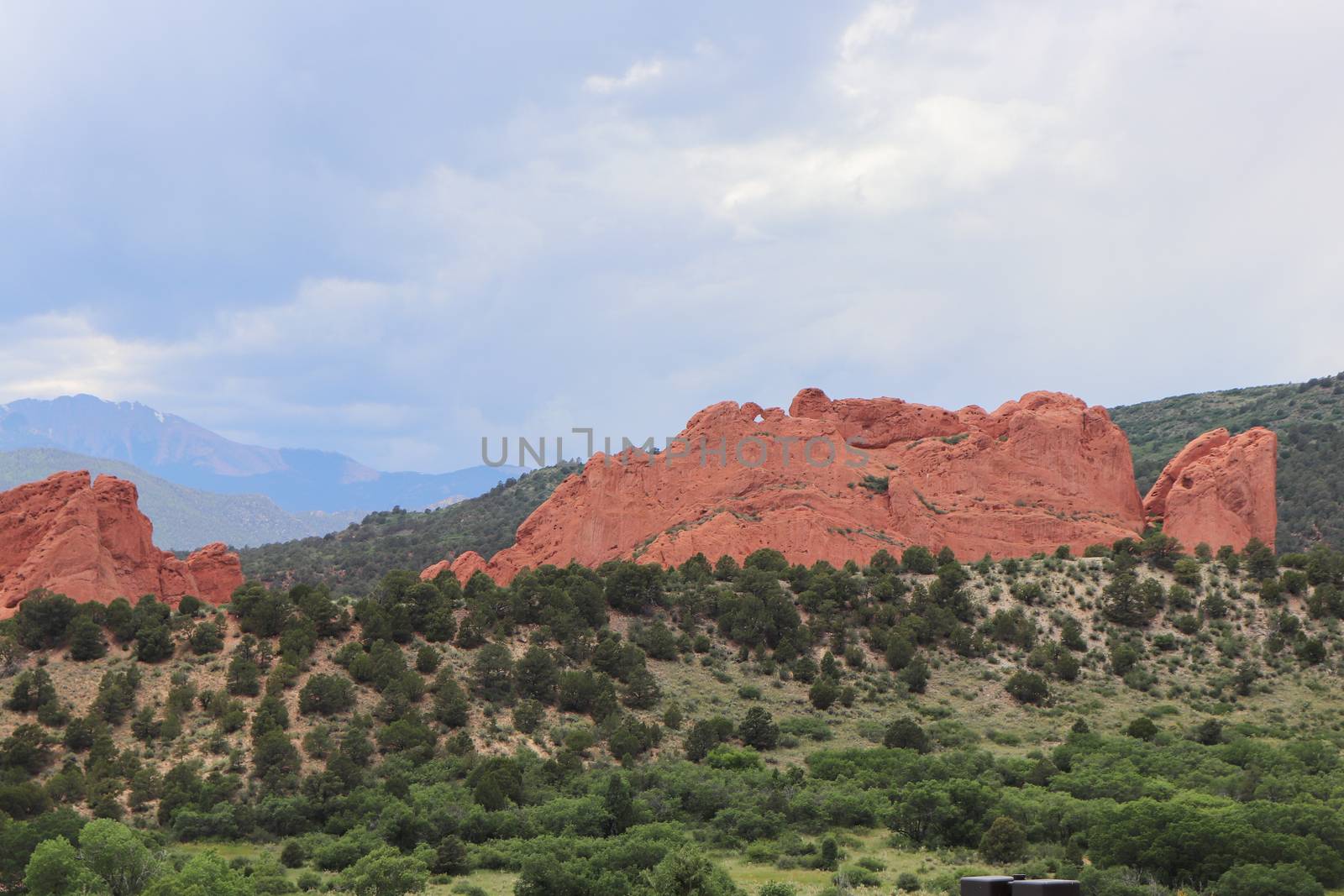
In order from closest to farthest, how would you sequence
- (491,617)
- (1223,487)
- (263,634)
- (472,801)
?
(472,801)
(263,634)
(491,617)
(1223,487)

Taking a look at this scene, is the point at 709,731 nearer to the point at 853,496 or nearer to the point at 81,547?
the point at 853,496

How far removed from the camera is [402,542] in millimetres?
114062

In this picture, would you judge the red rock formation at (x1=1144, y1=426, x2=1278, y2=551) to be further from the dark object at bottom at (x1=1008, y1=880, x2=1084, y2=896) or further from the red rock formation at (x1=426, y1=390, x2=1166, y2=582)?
the dark object at bottom at (x1=1008, y1=880, x2=1084, y2=896)

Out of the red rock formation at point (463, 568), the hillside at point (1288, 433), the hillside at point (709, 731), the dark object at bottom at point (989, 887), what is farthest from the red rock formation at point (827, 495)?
the dark object at bottom at point (989, 887)

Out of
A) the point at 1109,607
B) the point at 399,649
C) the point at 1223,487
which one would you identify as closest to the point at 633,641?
the point at 399,649

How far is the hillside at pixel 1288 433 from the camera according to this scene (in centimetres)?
8856

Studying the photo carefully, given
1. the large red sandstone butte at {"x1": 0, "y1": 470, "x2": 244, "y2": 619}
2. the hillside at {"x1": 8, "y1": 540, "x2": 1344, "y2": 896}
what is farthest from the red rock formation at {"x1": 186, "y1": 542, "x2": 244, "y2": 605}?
the hillside at {"x1": 8, "y1": 540, "x2": 1344, "y2": 896}

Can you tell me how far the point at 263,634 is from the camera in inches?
2063

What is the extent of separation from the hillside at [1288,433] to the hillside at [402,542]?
188 feet

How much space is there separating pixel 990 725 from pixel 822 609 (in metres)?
10.6

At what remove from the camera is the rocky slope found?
6969cm

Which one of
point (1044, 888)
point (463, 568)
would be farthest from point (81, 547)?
point (1044, 888)

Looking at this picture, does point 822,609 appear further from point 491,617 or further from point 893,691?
point 491,617

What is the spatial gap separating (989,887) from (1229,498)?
66038 mm
